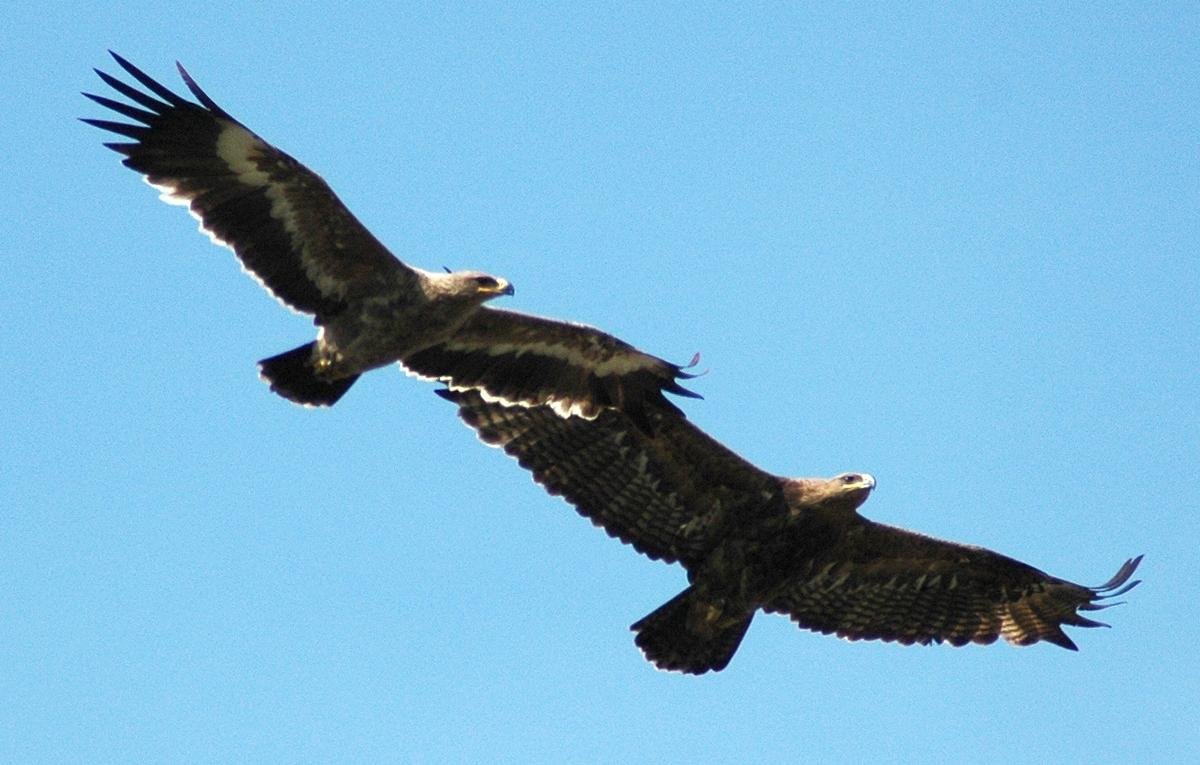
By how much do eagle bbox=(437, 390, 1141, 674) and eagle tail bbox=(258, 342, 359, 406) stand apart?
40.8 inches

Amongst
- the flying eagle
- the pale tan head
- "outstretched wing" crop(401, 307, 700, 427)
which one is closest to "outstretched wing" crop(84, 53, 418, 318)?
the flying eagle

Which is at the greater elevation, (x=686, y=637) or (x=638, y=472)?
(x=638, y=472)

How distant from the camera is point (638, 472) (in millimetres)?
16703

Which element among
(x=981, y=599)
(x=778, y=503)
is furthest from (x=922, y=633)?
(x=778, y=503)

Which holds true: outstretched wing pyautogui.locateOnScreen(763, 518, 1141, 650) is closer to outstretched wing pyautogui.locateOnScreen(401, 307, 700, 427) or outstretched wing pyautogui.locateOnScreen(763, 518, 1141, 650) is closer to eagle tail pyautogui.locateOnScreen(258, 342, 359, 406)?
outstretched wing pyautogui.locateOnScreen(401, 307, 700, 427)

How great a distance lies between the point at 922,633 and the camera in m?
17.5

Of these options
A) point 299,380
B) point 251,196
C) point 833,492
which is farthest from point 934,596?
point 251,196

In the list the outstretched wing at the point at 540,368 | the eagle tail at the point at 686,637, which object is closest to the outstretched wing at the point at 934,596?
the eagle tail at the point at 686,637

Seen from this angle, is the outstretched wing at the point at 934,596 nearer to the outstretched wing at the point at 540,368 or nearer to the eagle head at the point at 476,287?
the outstretched wing at the point at 540,368

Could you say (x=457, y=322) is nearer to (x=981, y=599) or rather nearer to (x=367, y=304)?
(x=367, y=304)

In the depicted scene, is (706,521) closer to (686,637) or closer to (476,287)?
(686,637)

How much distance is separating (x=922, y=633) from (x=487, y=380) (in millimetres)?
3997

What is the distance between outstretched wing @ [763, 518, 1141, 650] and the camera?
17.1m

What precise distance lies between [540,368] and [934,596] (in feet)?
11.9
